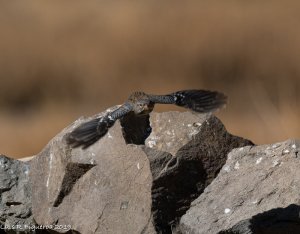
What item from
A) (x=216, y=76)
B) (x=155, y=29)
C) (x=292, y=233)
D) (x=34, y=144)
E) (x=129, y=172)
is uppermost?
(x=155, y=29)

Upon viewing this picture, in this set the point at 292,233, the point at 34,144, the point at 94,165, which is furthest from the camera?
the point at 34,144

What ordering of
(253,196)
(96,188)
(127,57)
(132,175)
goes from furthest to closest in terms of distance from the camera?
1. (127,57)
2. (96,188)
3. (132,175)
4. (253,196)

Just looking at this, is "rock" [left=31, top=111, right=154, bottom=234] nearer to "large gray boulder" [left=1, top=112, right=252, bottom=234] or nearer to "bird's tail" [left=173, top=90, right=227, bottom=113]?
"large gray boulder" [left=1, top=112, right=252, bottom=234]

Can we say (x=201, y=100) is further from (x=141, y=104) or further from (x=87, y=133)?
(x=87, y=133)

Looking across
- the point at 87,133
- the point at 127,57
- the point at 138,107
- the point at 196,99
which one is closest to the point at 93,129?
the point at 87,133

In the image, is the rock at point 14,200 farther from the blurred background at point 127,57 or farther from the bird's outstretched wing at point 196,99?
the blurred background at point 127,57

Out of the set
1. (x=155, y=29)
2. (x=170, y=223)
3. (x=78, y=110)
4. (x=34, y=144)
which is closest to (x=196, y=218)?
(x=170, y=223)

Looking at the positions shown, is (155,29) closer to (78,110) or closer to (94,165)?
(78,110)

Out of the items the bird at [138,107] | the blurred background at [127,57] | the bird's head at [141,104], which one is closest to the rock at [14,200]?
the bird at [138,107]
